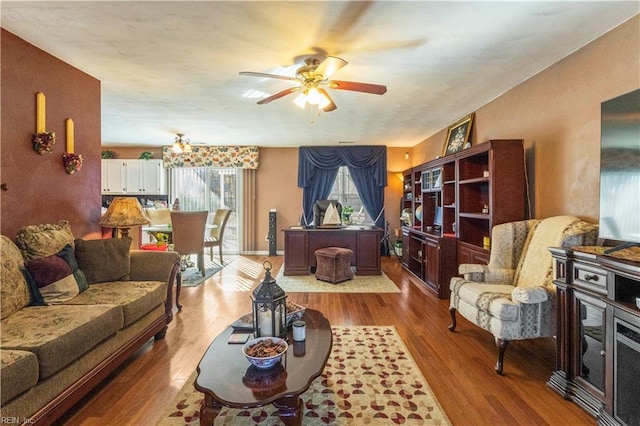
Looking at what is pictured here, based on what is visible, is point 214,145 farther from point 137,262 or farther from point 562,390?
point 562,390

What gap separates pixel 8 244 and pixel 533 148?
14.7 ft

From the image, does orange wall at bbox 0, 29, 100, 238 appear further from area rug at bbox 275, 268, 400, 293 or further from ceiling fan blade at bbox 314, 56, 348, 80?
area rug at bbox 275, 268, 400, 293

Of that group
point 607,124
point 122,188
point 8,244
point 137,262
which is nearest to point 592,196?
point 607,124

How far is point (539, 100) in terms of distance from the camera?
3.06 m

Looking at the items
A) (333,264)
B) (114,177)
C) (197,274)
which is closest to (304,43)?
(333,264)

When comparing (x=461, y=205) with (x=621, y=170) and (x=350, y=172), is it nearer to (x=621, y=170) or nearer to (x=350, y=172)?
(x=621, y=170)

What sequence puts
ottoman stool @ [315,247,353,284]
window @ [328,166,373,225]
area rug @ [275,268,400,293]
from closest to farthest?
area rug @ [275,268,400,293], ottoman stool @ [315,247,353,284], window @ [328,166,373,225]

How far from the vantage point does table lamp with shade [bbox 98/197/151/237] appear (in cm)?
312

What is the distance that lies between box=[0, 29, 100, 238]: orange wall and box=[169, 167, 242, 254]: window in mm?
3875

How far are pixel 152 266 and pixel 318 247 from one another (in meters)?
2.82

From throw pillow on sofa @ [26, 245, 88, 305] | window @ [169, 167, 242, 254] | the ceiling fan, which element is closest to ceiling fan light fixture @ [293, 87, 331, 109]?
the ceiling fan

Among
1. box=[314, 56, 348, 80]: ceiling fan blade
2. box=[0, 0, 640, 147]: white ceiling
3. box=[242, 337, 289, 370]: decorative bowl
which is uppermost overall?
box=[0, 0, 640, 147]: white ceiling

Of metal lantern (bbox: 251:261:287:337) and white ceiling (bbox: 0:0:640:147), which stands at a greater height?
white ceiling (bbox: 0:0:640:147)

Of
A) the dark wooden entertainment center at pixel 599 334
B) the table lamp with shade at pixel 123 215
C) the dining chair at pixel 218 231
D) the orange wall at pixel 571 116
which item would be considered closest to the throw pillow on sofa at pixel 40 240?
the table lamp with shade at pixel 123 215
